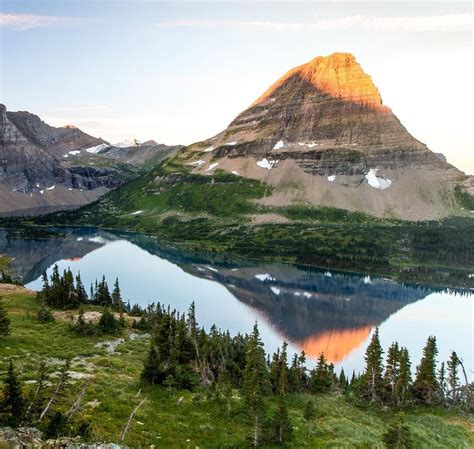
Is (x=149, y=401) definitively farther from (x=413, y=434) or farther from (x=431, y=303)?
(x=431, y=303)

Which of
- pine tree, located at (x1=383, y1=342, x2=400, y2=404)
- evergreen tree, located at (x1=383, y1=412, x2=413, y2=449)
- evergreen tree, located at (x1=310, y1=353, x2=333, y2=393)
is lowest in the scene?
evergreen tree, located at (x1=310, y1=353, x2=333, y2=393)

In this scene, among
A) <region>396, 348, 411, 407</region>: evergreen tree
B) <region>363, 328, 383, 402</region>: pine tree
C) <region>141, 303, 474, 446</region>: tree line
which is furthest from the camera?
<region>363, 328, 383, 402</region>: pine tree

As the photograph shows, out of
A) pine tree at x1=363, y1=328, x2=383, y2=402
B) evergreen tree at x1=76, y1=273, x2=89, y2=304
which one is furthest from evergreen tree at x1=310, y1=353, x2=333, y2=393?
evergreen tree at x1=76, y1=273, x2=89, y2=304

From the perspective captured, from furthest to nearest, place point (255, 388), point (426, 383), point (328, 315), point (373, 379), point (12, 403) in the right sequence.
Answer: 1. point (328, 315)
2. point (426, 383)
3. point (373, 379)
4. point (255, 388)
5. point (12, 403)

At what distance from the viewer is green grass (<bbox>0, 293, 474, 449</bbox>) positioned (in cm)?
3900

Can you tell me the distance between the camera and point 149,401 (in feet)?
153

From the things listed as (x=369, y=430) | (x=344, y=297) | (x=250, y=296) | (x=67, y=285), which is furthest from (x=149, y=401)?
(x=344, y=297)

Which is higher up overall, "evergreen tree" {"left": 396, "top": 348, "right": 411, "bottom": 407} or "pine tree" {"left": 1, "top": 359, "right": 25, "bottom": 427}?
"pine tree" {"left": 1, "top": 359, "right": 25, "bottom": 427}

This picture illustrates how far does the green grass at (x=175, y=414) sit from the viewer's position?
39000 millimetres

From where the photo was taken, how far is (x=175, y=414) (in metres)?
44.9

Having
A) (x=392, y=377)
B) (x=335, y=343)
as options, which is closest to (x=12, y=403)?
(x=392, y=377)

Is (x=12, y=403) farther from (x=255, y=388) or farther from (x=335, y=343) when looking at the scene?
(x=335, y=343)

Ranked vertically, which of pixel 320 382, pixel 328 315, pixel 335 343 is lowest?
pixel 335 343

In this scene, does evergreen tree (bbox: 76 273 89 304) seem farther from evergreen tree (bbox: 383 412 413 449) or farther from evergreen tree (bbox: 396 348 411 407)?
evergreen tree (bbox: 383 412 413 449)
